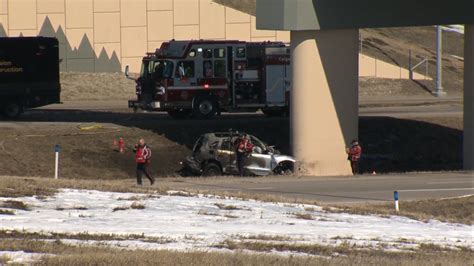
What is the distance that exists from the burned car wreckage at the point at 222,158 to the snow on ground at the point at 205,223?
1086 cm

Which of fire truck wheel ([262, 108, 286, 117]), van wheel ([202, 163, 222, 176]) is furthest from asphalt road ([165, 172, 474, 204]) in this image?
fire truck wheel ([262, 108, 286, 117])

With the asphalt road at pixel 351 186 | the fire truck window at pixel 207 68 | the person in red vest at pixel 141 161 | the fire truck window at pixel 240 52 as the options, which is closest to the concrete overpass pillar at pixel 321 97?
the asphalt road at pixel 351 186

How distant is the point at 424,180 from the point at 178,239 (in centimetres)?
1700

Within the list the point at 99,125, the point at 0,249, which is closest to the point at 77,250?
the point at 0,249

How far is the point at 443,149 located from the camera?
4653 cm

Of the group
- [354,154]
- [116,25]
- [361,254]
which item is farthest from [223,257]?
[116,25]

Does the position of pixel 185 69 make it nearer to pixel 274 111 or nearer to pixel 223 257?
pixel 274 111

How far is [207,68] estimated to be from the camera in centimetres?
4409

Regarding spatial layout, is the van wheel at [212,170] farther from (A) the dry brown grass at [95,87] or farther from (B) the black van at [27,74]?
(A) the dry brown grass at [95,87]

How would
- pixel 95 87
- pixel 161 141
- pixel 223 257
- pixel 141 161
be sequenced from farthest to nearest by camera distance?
pixel 95 87
pixel 161 141
pixel 141 161
pixel 223 257

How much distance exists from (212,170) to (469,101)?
914 cm

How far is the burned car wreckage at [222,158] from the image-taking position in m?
36.8

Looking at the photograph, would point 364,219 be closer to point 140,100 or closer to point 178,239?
point 178,239

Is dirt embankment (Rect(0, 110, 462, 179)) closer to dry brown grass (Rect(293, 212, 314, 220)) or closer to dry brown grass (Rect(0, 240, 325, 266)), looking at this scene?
dry brown grass (Rect(293, 212, 314, 220))
